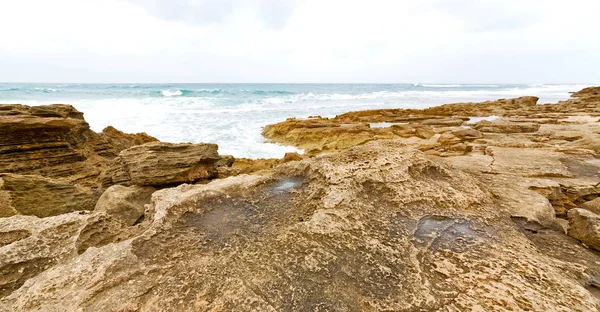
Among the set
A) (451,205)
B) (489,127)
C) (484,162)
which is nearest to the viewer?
(451,205)

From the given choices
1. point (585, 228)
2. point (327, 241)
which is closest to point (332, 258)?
point (327, 241)

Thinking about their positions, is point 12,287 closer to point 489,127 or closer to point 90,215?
point 90,215

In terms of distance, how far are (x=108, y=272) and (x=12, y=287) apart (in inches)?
26.9

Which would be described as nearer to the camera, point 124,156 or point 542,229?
point 542,229

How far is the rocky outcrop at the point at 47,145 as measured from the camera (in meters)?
5.82

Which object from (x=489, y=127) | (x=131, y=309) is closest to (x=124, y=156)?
(x=131, y=309)

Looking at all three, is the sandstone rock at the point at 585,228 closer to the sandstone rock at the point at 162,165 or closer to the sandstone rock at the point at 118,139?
the sandstone rock at the point at 162,165

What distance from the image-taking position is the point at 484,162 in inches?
192

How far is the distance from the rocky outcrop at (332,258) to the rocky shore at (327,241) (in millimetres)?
11

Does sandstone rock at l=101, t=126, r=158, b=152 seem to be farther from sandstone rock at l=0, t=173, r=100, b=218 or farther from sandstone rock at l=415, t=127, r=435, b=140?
sandstone rock at l=415, t=127, r=435, b=140

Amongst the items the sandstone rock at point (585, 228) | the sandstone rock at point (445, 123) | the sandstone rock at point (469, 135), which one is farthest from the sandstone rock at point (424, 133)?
the sandstone rock at point (585, 228)

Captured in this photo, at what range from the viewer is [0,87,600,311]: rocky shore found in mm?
2000

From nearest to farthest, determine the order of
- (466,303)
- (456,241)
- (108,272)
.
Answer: (466,303) < (108,272) < (456,241)

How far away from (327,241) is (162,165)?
163 inches
